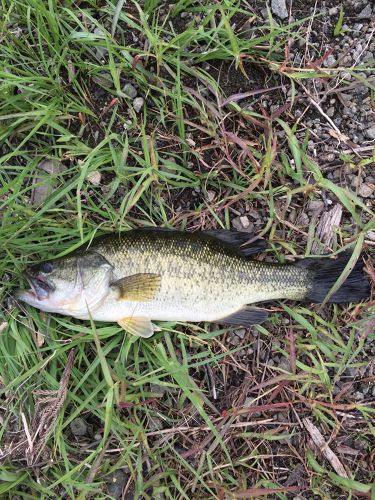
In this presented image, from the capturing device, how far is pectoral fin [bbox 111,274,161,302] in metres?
3.28

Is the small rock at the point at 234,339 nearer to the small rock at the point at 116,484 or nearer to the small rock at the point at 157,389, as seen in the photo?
the small rock at the point at 157,389

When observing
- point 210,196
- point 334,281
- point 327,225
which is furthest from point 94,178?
point 334,281

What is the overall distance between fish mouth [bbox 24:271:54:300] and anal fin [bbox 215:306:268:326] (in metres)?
1.26

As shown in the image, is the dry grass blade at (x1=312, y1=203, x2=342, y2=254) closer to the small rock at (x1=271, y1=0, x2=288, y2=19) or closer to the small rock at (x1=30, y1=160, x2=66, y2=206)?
the small rock at (x1=271, y1=0, x2=288, y2=19)

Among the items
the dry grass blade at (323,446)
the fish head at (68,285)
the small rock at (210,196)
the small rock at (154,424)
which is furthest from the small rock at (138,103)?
the dry grass blade at (323,446)

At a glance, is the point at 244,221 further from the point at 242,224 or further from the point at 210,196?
the point at 210,196

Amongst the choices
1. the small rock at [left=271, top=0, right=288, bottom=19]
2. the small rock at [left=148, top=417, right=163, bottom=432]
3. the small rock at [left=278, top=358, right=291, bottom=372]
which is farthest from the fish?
the small rock at [left=271, top=0, right=288, bottom=19]

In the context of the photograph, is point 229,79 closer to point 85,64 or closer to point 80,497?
point 85,64

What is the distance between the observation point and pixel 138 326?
3.38 meters

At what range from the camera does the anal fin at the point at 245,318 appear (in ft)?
11.4

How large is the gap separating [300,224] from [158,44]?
179cm

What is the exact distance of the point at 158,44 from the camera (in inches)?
137

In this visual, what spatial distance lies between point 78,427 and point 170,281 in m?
1.32

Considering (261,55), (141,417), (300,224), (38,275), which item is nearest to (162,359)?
(141,417)
